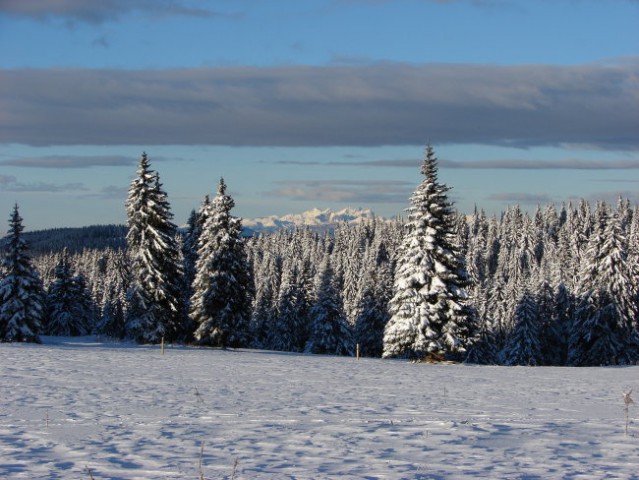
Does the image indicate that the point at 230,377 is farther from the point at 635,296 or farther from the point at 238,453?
the point at 635,296

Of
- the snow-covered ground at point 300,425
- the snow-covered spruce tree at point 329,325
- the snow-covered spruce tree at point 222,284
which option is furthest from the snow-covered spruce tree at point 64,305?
the snow-covered ground at point 300,425

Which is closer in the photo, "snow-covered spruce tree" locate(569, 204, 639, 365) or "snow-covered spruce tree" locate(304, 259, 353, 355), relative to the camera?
"snow-covered spruce tree" locate(569, 204, 639, 365)

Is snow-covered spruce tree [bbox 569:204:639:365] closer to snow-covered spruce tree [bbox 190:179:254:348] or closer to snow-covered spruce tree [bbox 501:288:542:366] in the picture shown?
snow-covered spruce tree [bbox 501:288:542:366]

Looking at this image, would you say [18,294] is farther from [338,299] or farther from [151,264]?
[338,299]

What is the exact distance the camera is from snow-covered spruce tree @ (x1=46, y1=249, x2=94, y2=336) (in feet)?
225

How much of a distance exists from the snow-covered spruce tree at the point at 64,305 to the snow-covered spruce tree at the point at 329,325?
27.1 metres

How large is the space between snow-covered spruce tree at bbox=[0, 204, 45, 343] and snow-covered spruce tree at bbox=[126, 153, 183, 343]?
599 centimetres

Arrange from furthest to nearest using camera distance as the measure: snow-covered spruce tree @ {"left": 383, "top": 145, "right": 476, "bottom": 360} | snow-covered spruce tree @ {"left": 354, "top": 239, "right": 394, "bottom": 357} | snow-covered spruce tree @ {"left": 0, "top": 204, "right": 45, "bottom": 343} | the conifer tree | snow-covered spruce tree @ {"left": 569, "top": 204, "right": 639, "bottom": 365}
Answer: the conifer tree < snow-covered spruce tree @ {"left": 354, "top": 239, "right": 394, "bottom": 357} < snow-covered spruce tree @ {"left": 569, "top": 204, "right": 639, "bottom": 365} < snow-covered spruce tree @ {"left": 0, "top": 204, "right": 45, "bottom": 343} < snow-covered spruce tree @ {"left": 383, "top": 145, "right": 476, "bottom": 360}

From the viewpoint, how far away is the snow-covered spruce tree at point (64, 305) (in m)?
68.7

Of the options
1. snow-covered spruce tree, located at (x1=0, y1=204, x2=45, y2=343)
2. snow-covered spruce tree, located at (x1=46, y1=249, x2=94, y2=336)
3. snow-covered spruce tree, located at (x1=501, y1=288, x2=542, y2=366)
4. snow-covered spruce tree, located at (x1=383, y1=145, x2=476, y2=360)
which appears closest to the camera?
snow-covered spruce tree, located at (x1=383, y1=145, x2=476, y2=360)

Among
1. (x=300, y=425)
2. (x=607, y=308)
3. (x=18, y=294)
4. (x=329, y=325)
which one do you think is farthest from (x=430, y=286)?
(x=18, y=294)

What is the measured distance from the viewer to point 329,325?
57.4 metres

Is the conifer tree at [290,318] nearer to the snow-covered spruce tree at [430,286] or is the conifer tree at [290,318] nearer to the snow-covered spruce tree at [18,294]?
the snow-covered spruce tree at [18,294]

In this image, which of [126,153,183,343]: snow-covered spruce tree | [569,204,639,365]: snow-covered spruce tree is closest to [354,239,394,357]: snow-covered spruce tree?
[569,204,639,365]: snow-covered spruce tree
